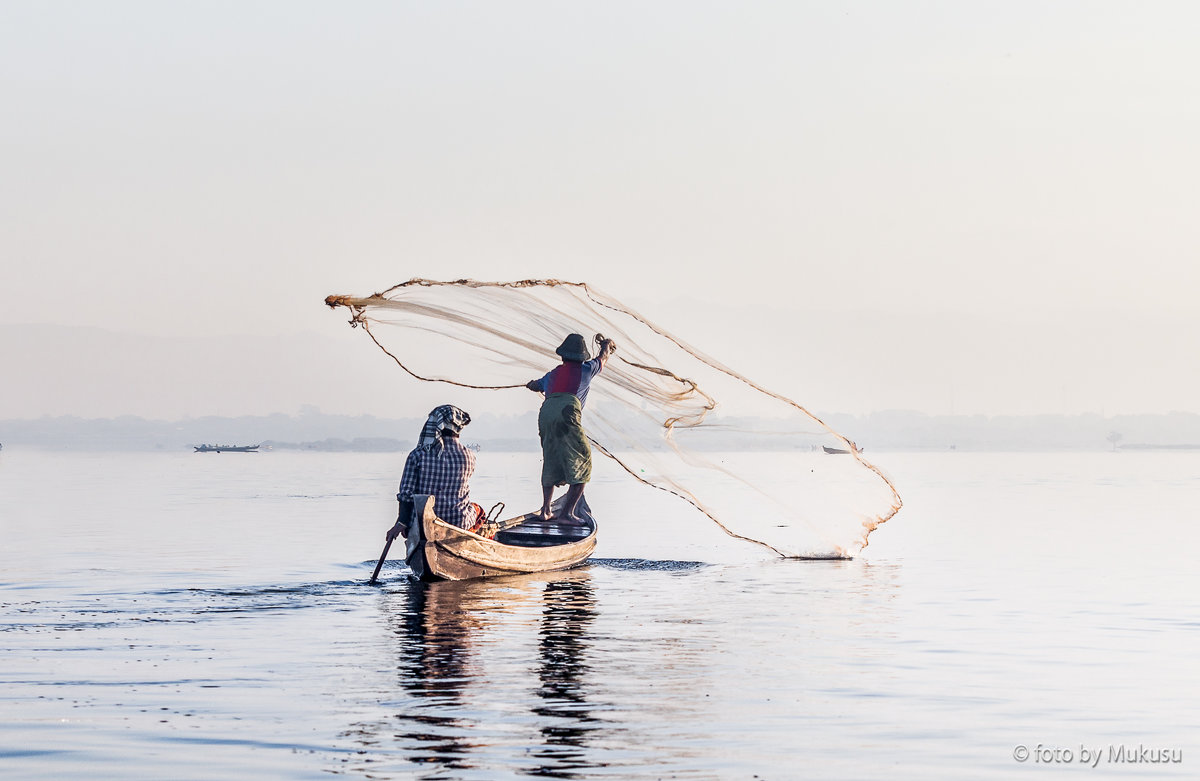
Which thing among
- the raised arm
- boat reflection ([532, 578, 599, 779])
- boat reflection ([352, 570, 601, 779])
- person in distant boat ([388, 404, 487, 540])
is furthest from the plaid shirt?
A: the raised arm

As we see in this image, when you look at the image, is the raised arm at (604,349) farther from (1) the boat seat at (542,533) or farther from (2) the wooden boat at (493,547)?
(1) the boat seat at (542,533)

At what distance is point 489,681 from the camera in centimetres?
1146

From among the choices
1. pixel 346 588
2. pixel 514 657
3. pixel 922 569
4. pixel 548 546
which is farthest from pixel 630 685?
pixel 922 569

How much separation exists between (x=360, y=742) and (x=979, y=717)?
16.0ft

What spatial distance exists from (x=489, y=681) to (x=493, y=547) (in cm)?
766

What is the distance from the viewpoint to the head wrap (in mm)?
17547

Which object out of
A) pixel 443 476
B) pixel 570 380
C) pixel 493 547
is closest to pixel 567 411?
pixel 570 380

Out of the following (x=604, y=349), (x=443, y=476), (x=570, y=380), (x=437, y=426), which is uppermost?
(x=604, y=349)

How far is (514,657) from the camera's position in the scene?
12727mm

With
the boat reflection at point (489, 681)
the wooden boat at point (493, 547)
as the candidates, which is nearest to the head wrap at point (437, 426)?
the wooden boat at point (493, 547)

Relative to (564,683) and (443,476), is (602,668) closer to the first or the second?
(564,683)

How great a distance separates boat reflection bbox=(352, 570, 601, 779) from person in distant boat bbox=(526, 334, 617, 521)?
2510 mm

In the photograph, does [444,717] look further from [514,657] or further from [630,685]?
[514,657]

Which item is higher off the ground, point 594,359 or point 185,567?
point 594,359
